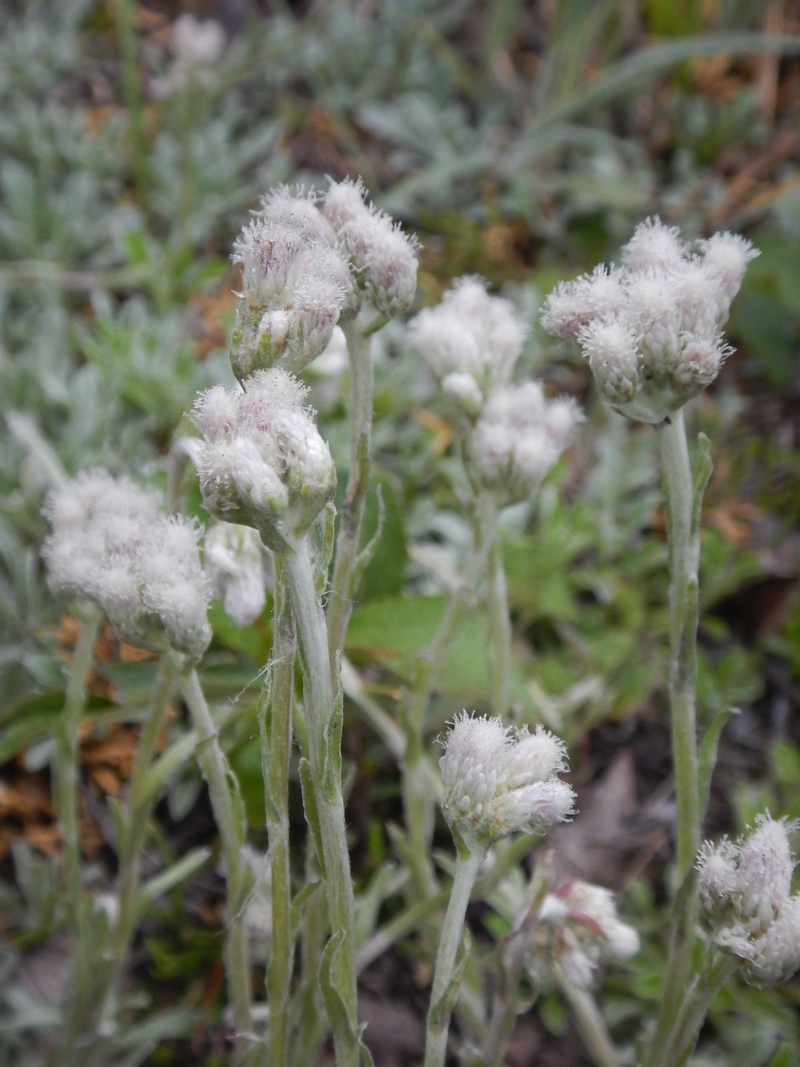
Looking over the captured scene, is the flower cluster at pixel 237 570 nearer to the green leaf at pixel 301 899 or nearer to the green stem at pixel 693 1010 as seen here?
the green leaf at pixel 301 899

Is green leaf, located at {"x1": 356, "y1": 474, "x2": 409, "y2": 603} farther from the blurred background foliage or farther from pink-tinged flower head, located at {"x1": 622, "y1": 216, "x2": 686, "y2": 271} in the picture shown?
pink-tinged flower head, located at {"x1": 622, "y1": 216, "x2": 686, "y2": 271}

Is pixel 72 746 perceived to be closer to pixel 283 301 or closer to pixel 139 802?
pixel 139 802

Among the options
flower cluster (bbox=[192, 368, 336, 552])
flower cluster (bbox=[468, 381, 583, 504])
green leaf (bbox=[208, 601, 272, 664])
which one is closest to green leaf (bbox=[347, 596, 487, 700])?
green leaf (bbox=[208, 601, 272, 664])

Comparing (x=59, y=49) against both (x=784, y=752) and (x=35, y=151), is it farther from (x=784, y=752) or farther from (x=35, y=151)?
(x=784, y=752)

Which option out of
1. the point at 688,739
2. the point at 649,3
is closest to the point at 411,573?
the point at 688,739

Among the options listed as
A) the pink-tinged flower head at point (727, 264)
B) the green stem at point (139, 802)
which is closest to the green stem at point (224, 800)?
the green stem at point (139, 802)
